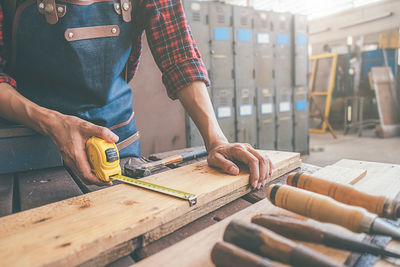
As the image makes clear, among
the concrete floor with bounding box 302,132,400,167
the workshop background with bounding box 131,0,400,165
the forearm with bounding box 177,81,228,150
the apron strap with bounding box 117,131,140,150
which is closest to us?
the forearm with bounding box 177,81,228,150

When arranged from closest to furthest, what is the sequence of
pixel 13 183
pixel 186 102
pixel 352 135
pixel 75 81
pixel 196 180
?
pixel 196 180
pixel 13 183
pixel 75 81
pixel 186 102
pixel 352 135

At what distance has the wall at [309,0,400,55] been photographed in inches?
319

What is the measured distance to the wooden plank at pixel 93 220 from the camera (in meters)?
0.56

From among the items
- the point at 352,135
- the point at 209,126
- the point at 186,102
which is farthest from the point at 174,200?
the point at 352,135

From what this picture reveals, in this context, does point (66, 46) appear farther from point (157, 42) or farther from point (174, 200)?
point (174, 200)

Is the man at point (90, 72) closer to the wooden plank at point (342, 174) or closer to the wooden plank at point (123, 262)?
the wooden plank at point (342, 174)

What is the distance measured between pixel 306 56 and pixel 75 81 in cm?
504

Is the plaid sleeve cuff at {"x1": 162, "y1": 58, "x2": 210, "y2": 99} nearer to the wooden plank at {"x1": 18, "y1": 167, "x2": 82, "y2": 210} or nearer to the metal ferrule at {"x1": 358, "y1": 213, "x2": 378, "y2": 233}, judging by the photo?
the wooden plank at {"x1": 18, "y1": 167, "x2": 82, "y2": 210}

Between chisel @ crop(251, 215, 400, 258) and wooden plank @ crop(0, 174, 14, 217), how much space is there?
28.9 inches

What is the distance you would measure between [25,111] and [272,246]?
98cm

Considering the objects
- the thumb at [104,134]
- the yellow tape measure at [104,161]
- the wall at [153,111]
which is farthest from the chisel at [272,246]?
the wall at [153,111]

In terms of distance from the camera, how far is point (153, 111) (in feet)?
12.7

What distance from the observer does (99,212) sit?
718 millimetres

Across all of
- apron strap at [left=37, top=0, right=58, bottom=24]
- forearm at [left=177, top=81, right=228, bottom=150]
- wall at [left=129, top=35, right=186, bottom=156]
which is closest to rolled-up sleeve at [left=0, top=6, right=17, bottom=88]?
apron strap at [left=37, top=0, right=58, bottom=24]
